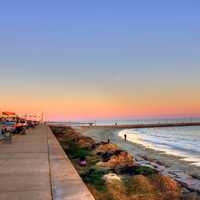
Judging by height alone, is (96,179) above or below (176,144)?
above

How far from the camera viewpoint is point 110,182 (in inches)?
464

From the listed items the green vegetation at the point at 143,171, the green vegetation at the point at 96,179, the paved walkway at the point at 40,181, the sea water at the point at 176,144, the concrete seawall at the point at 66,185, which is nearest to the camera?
the concrete seawall at the point at 66,185

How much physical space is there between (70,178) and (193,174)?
9.83 m

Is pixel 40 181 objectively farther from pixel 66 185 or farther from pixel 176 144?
pixel 176 144

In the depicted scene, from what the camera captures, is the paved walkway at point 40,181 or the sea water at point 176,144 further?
the sea water at point 176,144

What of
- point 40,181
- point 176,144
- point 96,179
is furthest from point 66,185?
point 176,144

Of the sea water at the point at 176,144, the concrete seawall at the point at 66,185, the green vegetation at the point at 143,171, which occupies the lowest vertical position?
the sea water at the point at 176,144

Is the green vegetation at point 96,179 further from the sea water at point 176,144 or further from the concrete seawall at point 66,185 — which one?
the sea water at point 176,144

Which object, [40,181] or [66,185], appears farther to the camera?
[40,181]

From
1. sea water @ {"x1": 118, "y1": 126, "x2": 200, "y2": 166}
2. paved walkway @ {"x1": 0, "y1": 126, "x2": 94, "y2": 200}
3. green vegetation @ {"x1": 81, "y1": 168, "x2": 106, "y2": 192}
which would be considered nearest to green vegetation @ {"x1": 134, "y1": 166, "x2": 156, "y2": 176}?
green vegetation @ {"x1": 81, "y1": 168, "x2": 106, "y2": 192}

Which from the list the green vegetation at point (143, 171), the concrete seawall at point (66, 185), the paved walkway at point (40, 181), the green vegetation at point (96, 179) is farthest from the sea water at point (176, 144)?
the concrete seawall at point (66, 185)

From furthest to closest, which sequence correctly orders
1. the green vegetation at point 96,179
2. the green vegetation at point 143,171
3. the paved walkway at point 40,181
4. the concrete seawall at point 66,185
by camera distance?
the green vegetation at point 143,171, the green vegetation at point 96,179, the paved walkway at point 40,181, the concrete seawall at point 66,185

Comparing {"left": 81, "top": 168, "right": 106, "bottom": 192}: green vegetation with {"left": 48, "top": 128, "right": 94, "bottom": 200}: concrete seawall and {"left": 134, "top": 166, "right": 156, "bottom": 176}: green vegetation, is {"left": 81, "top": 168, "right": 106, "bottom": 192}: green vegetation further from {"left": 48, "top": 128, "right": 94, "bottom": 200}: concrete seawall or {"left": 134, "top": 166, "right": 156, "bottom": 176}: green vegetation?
{"left": 134, "top": 166, "right": 156, "bottom": 176}: green vegetation

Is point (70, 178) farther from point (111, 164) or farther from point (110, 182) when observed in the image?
point (111, 164)
